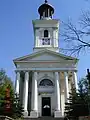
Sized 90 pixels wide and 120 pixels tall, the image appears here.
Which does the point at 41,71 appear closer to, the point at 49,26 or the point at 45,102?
the point at 45,102

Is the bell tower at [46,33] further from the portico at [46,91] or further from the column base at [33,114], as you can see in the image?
the column base at [33,114]

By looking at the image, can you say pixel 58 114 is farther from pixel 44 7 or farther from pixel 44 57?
pixel 44 7

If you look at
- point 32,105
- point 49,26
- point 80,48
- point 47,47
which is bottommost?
point 32,105

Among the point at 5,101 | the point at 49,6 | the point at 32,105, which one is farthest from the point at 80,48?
the point at 49,6

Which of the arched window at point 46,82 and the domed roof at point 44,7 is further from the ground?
the domed roof at point 44,7

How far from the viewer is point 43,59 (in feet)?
119

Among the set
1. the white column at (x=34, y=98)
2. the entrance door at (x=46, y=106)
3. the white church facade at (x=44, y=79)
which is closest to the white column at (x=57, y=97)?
the white church facade at (x=44, y=79)

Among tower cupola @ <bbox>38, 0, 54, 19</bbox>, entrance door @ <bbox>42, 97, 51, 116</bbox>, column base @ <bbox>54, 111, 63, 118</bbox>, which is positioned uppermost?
tower cupola @ <bbox>38, 0, 54, 19</bbox>

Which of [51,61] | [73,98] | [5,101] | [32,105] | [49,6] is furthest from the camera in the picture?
[49,6]

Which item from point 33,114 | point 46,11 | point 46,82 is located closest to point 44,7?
point 46,11

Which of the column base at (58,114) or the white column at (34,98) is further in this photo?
the white column at (34,98)

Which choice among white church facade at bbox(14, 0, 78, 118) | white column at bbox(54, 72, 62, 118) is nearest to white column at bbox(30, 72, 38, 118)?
white church facade at bbox(14, 0, 78, 118)

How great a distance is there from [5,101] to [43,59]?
13235 mm

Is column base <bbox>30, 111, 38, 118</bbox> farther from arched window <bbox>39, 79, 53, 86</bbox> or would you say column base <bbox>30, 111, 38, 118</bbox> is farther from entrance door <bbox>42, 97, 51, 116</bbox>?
arched window <bbox>39, 79, 53, 86</bbox>
